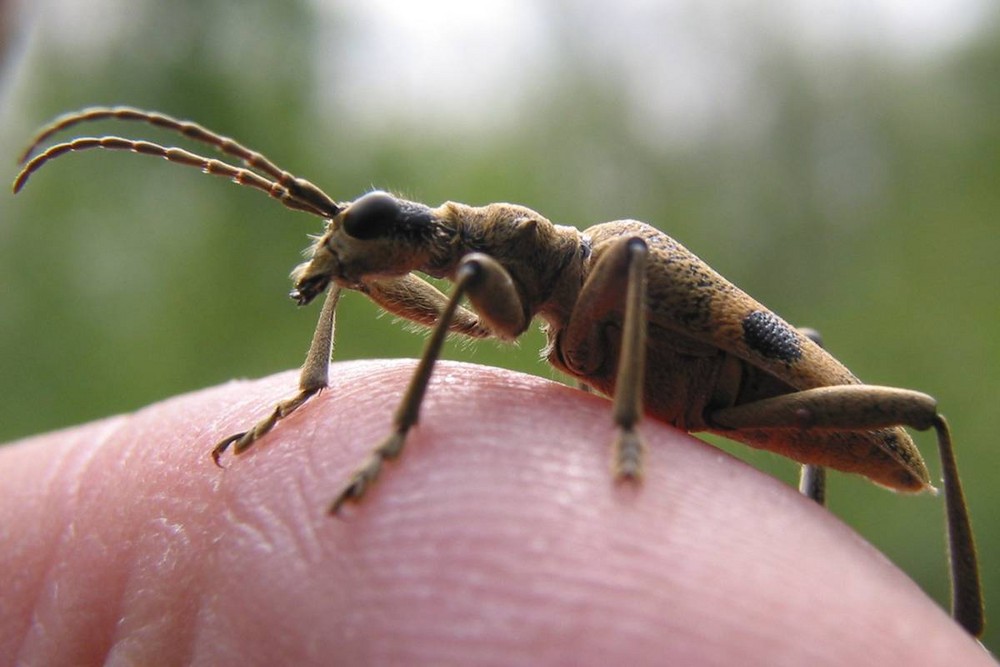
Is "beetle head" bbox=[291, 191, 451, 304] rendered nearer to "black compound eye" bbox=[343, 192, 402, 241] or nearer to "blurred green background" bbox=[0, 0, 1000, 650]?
"black compound eye" bbox=[343, 192, 402, 241]

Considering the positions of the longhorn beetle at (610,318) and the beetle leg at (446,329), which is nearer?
the beetle leg at (446,329)

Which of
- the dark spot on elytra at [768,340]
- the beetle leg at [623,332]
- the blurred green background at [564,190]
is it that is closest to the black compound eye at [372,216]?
the beetle leg at [623,332]

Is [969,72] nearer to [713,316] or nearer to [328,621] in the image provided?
[713,316]

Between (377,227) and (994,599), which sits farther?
(994,599)

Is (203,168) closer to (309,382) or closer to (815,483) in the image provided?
(309,382)

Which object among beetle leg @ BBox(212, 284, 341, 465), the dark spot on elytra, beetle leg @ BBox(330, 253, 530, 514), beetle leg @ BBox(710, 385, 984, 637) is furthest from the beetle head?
beetle leg @ BBox(710, 385, 984, 637)

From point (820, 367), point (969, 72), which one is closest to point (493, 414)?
point (820, 367)

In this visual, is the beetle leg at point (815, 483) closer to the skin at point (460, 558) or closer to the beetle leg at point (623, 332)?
the skin at point (460, 558)
